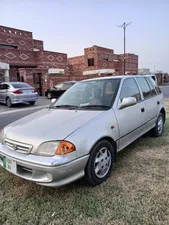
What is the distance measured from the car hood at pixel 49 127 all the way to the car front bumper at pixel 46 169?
19 centimetres

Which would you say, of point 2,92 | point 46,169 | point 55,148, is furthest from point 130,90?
point 2,92

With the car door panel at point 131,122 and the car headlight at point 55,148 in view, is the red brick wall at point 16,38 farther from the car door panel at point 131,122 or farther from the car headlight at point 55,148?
the car headlight at point 55,148

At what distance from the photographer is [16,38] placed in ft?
75.1

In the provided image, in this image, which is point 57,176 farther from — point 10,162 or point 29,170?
point 10,162

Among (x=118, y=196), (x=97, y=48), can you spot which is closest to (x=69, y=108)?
(x=118, y=196)

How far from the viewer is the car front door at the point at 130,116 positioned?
296cm

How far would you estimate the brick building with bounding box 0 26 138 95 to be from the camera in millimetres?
17031

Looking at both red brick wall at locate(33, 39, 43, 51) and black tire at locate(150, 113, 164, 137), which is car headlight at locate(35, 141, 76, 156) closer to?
black tire at locate(150, 113, 164, 137)

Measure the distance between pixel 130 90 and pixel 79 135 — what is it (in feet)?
5.69

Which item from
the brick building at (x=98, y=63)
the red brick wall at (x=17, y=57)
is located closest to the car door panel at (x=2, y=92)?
the red brick wall at (x=17, y=57)

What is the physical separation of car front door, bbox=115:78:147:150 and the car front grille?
145cm

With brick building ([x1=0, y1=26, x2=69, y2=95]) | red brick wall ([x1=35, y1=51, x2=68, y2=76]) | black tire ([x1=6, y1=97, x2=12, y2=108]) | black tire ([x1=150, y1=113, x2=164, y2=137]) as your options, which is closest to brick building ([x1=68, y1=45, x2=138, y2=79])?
red brick wall ([x1=35, y1=51, x2=68, y2=76])

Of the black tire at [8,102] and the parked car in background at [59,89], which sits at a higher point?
the parked car in background at [59,89]

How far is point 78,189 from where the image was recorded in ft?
8.06
